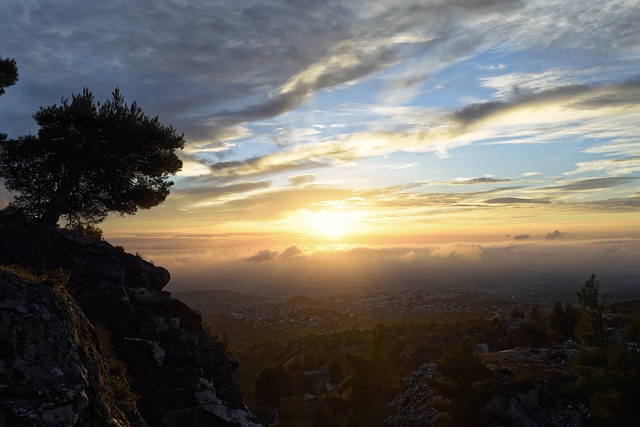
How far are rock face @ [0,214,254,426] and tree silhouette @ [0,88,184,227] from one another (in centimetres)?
662

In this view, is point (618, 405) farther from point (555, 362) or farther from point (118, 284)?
point (118, 284)

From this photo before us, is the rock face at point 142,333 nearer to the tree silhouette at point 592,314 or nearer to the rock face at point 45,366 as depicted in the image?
the rock face at point 45,366

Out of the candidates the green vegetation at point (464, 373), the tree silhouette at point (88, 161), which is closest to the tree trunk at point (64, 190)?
the tree silhouette at point (88, 161)

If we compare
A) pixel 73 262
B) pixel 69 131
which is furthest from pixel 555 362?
pixel 69 131

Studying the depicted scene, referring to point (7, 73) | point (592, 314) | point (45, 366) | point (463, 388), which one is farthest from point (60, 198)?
point (592, 314)

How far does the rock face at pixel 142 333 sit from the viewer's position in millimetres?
14594

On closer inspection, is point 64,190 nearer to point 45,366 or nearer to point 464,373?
point 45,366

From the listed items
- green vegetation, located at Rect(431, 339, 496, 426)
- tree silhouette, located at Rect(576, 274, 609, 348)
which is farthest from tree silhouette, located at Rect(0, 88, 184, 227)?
tree silhouette, located at Rect(576, 274, 609, 348)

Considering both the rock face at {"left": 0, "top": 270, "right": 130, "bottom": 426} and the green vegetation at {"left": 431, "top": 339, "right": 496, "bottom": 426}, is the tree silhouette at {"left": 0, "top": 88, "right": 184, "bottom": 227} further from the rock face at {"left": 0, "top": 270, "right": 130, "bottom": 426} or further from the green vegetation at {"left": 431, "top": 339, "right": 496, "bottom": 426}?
the green vegetation at {"left": 431, "top": 339, "right": 496, "bottom": 426}

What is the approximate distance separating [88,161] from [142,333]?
1383cm

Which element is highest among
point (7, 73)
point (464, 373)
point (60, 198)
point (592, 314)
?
point (7, 73)

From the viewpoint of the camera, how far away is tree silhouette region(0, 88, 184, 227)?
23.9 m

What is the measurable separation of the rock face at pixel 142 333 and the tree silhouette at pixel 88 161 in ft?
21.7

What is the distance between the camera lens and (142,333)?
16.5m
